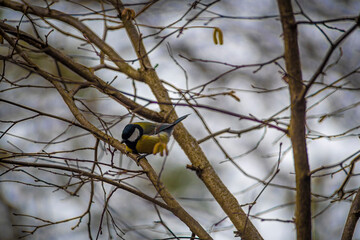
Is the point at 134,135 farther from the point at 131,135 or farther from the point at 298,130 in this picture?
the point at 298,130

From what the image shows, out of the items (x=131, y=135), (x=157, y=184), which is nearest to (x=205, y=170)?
(x=157, y=184)

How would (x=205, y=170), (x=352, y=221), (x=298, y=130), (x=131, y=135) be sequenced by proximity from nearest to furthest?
(x=298, y=130) → (x=352, y=221) → (x=205, y=170) → (x=131, y=135)

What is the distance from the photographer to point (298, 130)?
1273 mm

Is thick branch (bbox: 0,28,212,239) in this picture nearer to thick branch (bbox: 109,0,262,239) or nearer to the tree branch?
thick branch (bbox: 109,0,262,239)

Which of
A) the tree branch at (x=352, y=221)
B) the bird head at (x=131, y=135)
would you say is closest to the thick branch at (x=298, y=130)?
the tree branch at (x=352, y=221)

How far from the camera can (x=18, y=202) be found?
4637 mm

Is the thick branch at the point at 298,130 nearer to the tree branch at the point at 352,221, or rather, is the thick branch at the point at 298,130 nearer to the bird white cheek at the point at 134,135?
the tree branch at the point at 352,221

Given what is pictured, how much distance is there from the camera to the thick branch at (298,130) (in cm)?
126

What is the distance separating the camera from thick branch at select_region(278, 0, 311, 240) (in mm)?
1258

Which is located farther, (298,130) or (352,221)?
(352,221)

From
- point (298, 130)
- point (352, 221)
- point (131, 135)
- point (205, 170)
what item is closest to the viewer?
point (298, 130)

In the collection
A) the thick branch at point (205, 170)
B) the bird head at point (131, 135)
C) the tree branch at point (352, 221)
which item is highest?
the bird head at point (131, 135)

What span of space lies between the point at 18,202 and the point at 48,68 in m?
1.79

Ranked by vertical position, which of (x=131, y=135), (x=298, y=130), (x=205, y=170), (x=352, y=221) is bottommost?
(x=352, y=221)
